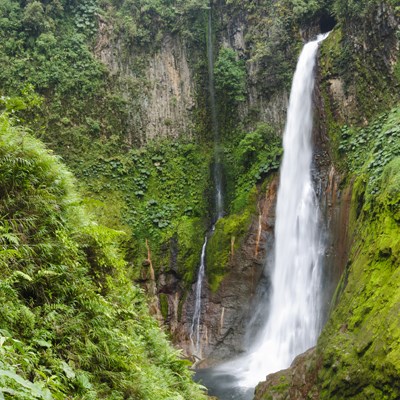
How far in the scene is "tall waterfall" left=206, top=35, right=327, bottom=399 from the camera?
41.0 feet

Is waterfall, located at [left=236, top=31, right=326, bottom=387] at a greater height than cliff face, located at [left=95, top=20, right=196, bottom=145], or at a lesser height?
lesser

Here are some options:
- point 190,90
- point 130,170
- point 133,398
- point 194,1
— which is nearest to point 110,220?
point 130,170

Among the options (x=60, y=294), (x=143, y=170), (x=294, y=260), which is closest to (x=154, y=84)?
(x=143, y=170)

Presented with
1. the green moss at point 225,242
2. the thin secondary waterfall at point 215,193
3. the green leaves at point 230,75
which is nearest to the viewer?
the thin secondary waterfall at point 215,193

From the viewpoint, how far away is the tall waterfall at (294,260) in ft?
41.0

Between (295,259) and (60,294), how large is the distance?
35.6 feet

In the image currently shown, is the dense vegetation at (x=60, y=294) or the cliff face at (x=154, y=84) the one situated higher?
the cliff face at (x=154, y=84)

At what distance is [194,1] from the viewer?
19.4m

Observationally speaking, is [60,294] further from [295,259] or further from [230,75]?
[230,75]

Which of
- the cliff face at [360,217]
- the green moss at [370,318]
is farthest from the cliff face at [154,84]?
the green moss at [370,318]

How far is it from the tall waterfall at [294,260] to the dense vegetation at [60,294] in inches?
305

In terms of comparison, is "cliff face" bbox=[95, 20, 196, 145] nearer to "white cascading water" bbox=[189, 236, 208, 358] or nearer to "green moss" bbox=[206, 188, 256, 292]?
"green moss" bbox=[206, 188, 256, 292]

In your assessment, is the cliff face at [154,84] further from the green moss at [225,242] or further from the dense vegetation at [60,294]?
the dense vegetation at [60,294]

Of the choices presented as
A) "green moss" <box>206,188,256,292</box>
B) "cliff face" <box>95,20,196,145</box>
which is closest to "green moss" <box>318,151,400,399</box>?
"green moss" <box>206,188,256,292</box>
